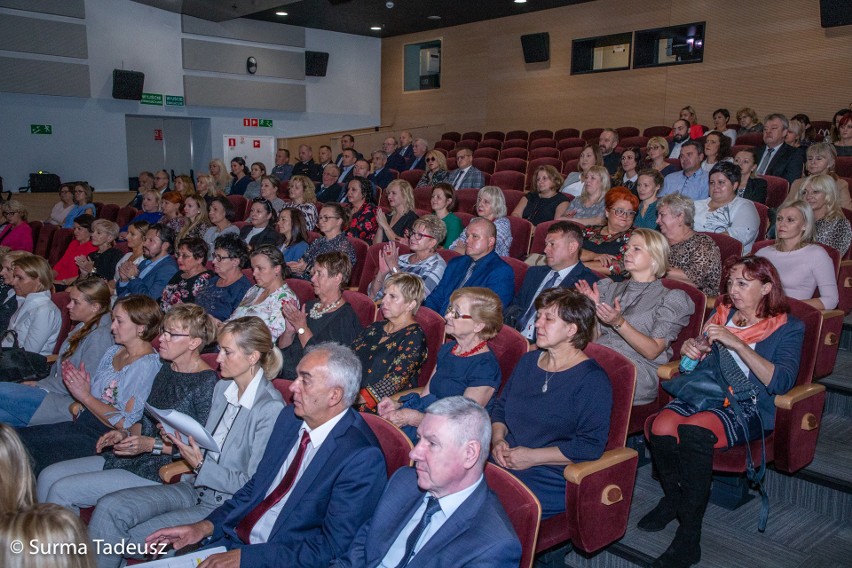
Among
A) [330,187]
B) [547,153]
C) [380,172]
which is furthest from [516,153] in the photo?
[330,187]

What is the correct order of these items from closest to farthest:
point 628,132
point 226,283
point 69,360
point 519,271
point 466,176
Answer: point 69,360
point 519,271
point 226,283
point 466,176
point 628,132

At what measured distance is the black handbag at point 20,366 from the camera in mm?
3129

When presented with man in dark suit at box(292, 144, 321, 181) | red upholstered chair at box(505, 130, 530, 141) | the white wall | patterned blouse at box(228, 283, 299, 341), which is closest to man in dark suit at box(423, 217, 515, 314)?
patterned blouse at box(228, 283, 299, 341)

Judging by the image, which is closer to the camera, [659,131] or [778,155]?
[778,155]

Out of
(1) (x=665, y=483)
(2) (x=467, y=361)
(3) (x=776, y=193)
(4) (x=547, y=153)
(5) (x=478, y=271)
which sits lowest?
(1) (x=665, y=483)

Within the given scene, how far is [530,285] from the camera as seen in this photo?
126 inches

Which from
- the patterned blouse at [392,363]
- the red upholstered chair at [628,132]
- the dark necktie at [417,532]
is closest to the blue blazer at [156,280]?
the patterned blouse at [392,363]

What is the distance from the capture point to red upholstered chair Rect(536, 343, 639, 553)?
1970 millimetres

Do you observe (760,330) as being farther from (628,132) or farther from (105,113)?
(105,113)

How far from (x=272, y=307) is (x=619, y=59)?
822 cm

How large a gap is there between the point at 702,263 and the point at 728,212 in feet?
3.17

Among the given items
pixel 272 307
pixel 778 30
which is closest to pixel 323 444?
pixel 272 307

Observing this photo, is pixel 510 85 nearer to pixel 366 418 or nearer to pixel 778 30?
pixel 778 30

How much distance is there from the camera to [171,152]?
12.1m
